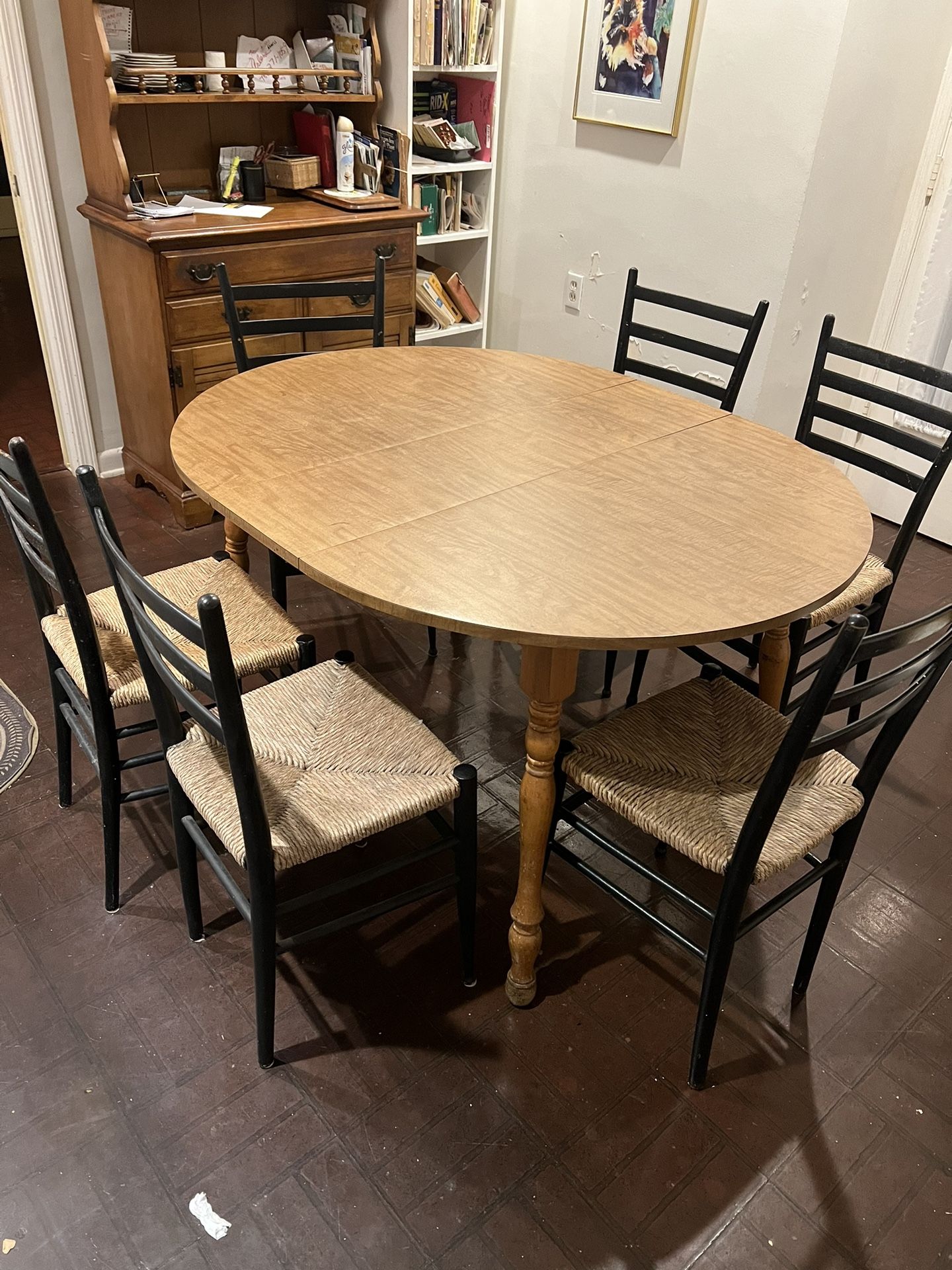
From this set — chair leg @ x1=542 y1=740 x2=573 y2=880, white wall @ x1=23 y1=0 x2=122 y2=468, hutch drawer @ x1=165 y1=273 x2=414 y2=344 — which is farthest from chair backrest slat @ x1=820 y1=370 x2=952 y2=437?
white wall @ x1=23 y1=0 x2=122 y2=468

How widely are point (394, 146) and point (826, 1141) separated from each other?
3.39 meters

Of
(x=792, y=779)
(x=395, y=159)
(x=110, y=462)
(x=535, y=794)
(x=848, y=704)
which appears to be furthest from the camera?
(x=110, y=462)

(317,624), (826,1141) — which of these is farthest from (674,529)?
(317,624)

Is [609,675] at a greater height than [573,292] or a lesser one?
lesser

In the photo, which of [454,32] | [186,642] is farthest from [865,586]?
[454,32]

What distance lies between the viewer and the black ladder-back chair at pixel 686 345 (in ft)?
8.25

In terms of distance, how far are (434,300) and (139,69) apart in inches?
53.8

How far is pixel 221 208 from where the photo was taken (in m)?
3.19

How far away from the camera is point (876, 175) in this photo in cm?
312

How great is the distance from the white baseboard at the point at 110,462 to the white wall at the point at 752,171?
1865 mm

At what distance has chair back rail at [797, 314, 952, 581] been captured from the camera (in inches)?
83.2

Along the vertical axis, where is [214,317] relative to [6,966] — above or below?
above

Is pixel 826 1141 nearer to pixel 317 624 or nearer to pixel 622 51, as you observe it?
pixel 317 624

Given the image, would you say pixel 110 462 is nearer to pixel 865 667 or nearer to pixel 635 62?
pixel 635 62
